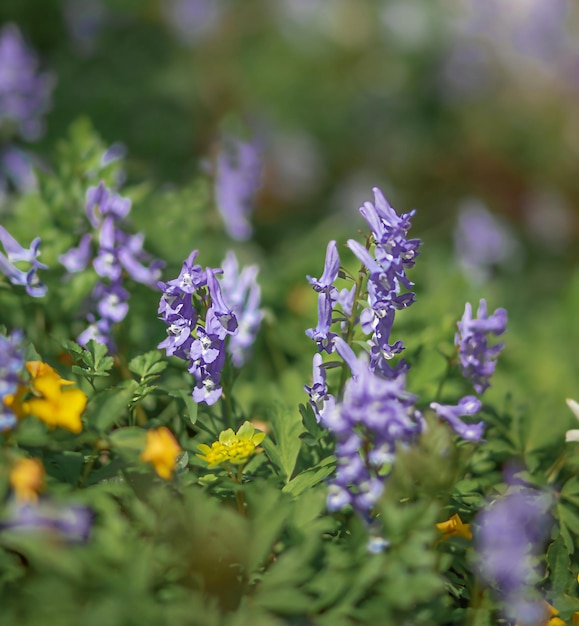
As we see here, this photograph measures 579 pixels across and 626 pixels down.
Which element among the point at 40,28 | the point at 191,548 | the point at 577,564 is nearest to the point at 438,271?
the point at 577,564

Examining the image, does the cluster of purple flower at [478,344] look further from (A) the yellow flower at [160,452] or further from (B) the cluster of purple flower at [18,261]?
Answer: (B) the cluster of purple flower at [18,261]

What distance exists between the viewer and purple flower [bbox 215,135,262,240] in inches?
136

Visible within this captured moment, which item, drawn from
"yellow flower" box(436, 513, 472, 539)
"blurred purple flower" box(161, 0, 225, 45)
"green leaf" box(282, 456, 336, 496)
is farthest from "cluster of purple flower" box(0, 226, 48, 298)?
"blurred purple flower" box(161, 0, 225, 45)

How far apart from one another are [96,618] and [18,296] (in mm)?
1377

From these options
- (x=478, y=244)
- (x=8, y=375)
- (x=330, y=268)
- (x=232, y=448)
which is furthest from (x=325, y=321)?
(x=478, y=244)

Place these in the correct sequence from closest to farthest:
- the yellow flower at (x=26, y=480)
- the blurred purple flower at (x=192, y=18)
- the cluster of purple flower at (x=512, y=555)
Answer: the yellow flower at (x=26, y=480) < the cluster of purple flower at (x=512, y=555) < the blurred purple flower at (x=192, y=18)

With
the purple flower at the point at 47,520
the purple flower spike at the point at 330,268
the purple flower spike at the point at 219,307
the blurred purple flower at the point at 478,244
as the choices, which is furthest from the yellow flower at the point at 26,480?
the blurred purple flower at the point at 478,244

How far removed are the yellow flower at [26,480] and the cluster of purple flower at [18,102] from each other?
2049 mm

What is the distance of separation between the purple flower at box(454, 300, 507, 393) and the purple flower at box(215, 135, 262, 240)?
1.62 meters

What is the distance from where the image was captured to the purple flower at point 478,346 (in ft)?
6.99

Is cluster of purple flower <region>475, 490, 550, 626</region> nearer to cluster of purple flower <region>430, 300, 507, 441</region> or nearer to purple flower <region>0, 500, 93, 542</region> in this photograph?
cluster of purple flower <region>430, 300, 507, 441</region>

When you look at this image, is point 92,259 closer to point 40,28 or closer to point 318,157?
point 40,28

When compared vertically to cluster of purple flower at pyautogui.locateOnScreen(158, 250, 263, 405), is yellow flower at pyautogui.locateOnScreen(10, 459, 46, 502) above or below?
below

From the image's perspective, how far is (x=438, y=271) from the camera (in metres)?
3.90
